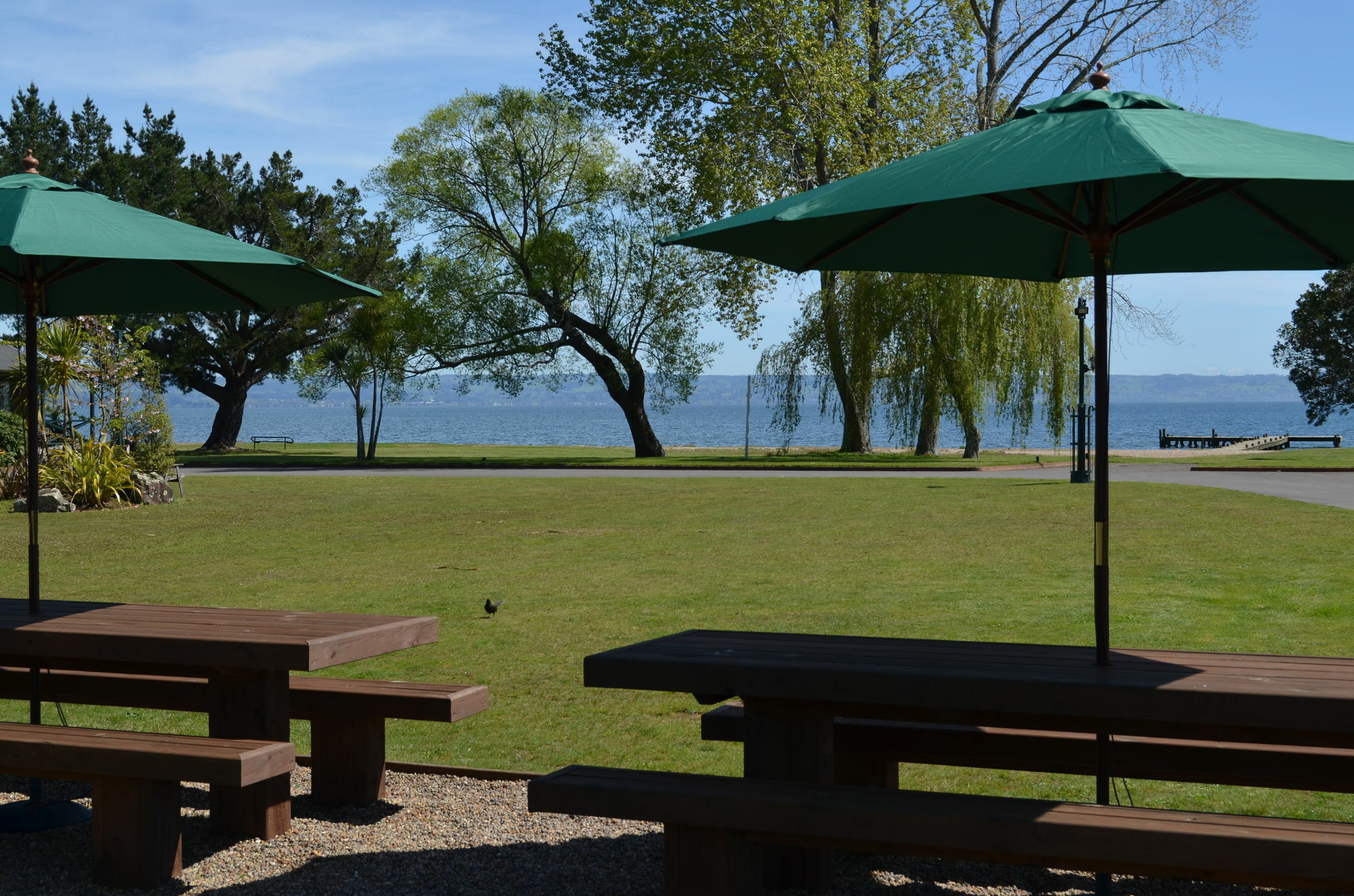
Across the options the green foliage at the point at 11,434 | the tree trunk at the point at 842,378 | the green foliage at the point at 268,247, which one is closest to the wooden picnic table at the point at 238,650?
the green foliage at the point at 11,434

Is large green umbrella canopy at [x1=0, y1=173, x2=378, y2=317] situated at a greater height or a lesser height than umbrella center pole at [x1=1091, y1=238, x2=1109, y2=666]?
greater

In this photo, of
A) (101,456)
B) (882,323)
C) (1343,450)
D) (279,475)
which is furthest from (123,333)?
(1343,450)

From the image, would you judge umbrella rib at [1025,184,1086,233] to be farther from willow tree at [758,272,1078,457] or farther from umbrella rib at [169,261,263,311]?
willow tree at [758,272,1078,457]

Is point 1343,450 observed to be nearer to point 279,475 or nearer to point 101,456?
point 279,475

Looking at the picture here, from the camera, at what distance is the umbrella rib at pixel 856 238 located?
14.6ft

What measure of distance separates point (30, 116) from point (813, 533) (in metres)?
42.2

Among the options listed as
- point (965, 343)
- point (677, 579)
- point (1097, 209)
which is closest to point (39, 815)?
point (1097, 209)

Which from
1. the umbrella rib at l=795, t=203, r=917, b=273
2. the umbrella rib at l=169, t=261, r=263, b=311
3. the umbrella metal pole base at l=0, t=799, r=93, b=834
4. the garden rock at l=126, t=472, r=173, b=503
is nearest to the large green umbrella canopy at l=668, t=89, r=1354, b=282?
the umbrella rib at l=795, t=203, r=917, b=273

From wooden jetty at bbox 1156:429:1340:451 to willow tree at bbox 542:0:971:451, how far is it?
75.5ft

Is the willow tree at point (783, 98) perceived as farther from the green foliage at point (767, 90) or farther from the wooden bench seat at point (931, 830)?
the wooden bench seat at point (931, 830)

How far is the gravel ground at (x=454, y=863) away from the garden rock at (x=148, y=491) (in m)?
16.8

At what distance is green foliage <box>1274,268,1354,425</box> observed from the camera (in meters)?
64.9

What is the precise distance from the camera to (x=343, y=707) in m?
4.75

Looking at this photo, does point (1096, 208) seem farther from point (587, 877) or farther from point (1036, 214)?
point (587, 877)
